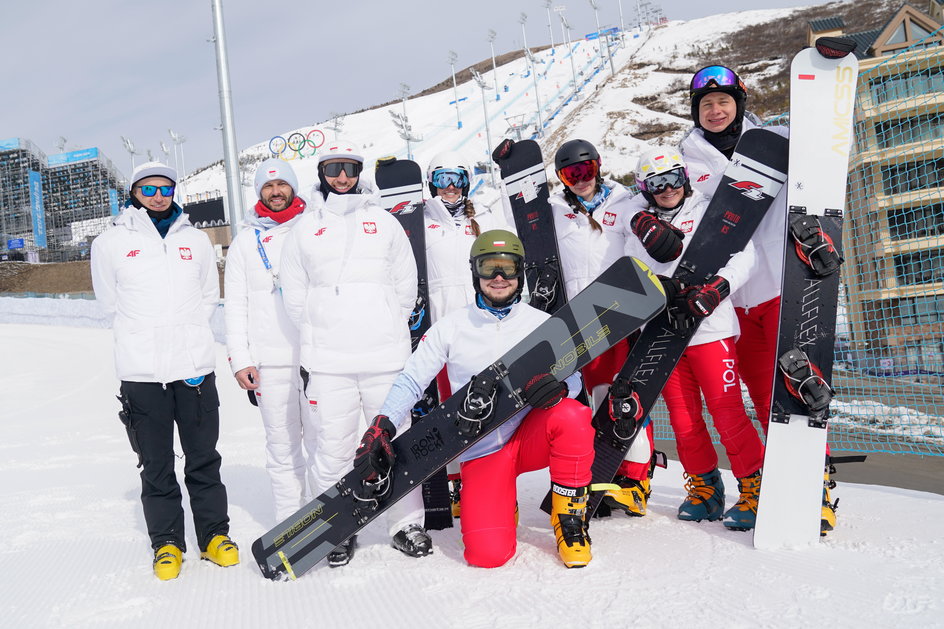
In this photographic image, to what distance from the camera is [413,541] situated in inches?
114

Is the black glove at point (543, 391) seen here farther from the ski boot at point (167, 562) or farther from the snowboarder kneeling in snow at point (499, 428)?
the ski boot at point (167, 562)

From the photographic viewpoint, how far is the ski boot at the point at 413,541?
287cm

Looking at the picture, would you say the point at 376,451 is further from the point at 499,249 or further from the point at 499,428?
the point at 499,249

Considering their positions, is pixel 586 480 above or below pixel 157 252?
below

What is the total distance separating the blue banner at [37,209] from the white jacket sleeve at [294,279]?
51915 millimetres

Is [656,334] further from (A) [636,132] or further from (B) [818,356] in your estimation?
(A) [636,132]

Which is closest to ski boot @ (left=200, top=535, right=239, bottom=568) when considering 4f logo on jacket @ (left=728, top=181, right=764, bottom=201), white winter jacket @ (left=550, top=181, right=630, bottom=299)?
white winter jacket @ (left=550, top=181, right=630, bottom=299)

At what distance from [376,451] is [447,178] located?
1.63 meters

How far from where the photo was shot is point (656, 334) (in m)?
3.03

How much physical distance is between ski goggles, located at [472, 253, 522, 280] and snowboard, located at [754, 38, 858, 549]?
118cm

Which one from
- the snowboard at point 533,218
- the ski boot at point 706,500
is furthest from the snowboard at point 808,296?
the snowboard at point 533,218

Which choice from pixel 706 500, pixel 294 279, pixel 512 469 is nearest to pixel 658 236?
pixel 512 469

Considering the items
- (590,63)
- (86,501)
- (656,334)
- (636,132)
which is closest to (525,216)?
(656,334)

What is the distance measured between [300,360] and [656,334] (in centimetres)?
167
